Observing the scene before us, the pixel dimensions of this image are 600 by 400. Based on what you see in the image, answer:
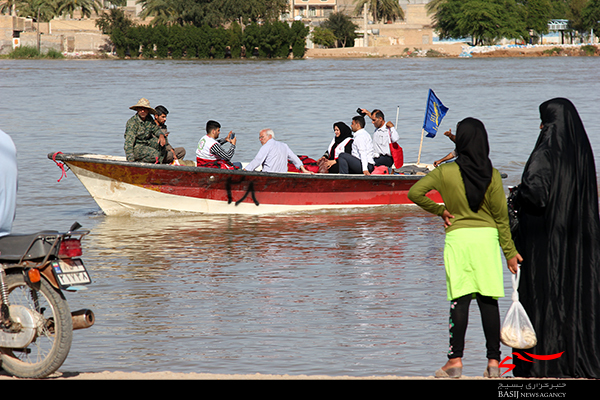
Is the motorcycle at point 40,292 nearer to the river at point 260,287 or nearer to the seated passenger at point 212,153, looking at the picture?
the river at point 260,287

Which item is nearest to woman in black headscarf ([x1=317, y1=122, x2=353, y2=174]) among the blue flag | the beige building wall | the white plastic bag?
the blue flag

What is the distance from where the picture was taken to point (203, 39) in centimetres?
9881

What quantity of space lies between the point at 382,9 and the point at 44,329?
115m

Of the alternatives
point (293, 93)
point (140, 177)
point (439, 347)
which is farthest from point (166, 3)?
point (439, 347)

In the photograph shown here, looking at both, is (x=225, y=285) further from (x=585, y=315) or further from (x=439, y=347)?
(x=585, y=315)

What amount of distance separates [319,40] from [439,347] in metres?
102

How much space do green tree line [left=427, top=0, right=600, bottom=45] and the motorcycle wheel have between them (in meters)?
102

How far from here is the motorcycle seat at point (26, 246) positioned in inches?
184

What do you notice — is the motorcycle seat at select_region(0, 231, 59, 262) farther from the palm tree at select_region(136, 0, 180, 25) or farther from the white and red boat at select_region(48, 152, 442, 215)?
the palm tree at select_region(136, 0, 180, 25)

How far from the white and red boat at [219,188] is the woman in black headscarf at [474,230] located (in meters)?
7.76

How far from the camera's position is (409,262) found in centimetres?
989

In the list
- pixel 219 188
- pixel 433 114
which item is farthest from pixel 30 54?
pixel 219 188

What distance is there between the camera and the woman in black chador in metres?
4.68

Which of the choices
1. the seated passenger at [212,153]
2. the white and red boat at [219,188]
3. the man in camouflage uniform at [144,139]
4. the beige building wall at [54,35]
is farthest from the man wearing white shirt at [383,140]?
the beige building wall at [54,35]
